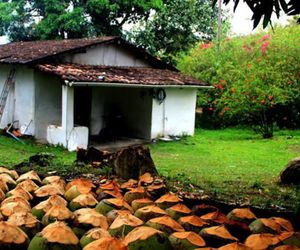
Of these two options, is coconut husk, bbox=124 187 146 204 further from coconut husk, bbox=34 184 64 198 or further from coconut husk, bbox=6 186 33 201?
coconut husk, bbox=6 186 33 201

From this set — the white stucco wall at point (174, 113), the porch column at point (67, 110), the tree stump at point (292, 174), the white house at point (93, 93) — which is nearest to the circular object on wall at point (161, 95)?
the white house at point (93, 93)

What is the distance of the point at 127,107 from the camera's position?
57.4 ft

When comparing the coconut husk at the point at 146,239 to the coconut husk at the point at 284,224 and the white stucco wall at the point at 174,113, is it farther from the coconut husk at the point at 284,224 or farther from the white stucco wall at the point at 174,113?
the white stucco wall at the point at 174,113

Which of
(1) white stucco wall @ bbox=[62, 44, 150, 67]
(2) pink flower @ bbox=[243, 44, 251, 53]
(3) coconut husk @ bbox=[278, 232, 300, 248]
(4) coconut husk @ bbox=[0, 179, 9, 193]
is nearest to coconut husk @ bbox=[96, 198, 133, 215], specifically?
(4) coconut husk @ bbox=[0, 179, 9, 193]

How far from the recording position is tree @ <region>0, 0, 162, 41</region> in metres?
23.1

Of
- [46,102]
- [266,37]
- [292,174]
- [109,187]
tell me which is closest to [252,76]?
[266,37]

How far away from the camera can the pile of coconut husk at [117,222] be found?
1.59 metres

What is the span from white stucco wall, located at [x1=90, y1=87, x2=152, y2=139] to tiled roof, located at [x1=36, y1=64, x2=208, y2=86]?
2.74 ft

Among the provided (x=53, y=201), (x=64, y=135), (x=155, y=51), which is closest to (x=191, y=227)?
(x=53, y=201)

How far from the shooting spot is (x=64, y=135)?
45.6ft

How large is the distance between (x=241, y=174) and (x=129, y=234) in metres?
8.83

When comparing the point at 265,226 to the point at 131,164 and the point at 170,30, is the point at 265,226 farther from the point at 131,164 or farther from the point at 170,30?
the point at 170,30

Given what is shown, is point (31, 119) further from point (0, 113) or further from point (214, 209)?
point (214, 209)

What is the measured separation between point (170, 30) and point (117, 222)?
23684mm
